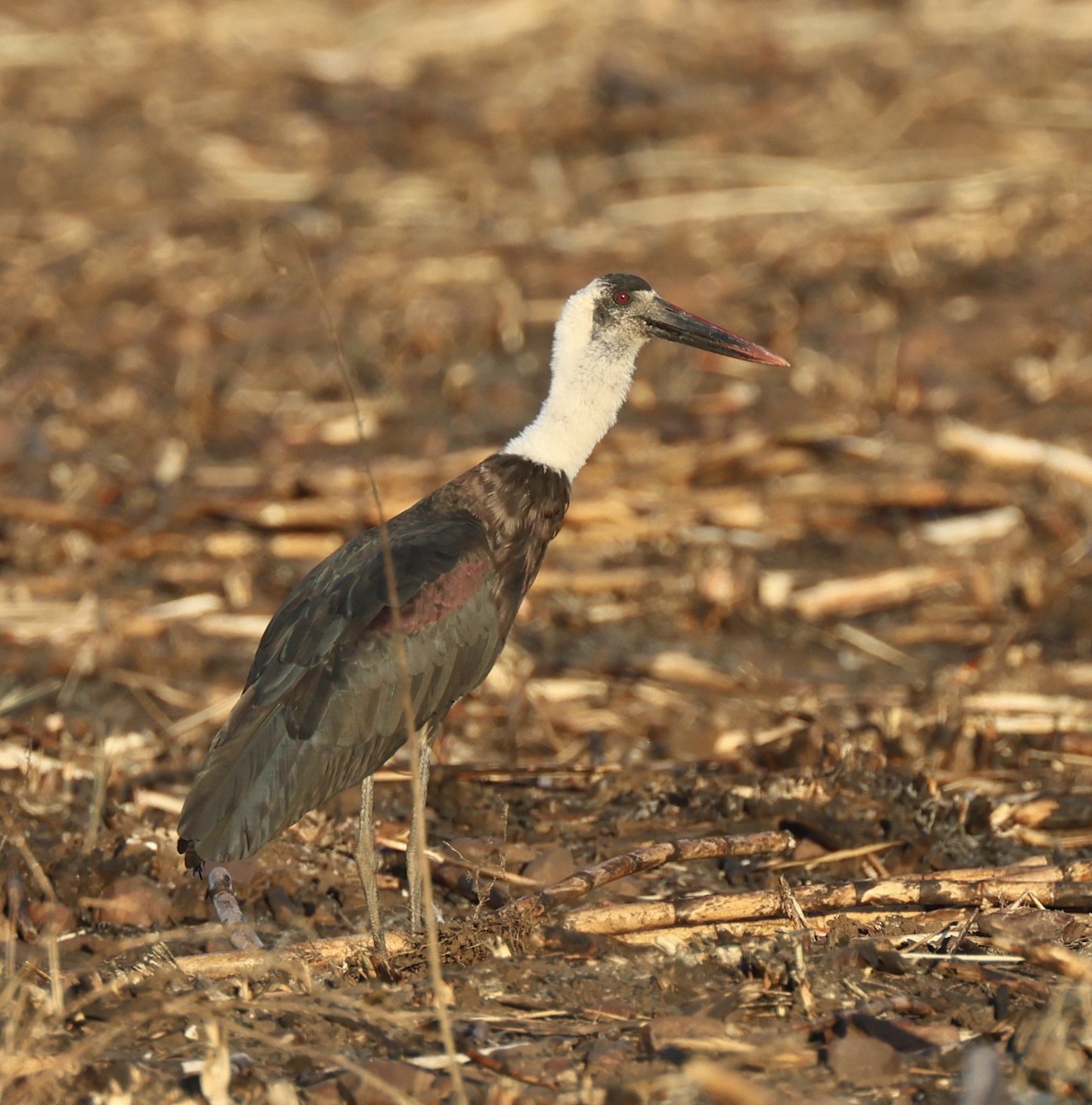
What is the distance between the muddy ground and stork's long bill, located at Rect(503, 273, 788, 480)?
2.80ft

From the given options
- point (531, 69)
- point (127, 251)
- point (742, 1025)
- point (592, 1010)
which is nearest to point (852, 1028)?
point (742, 1025)

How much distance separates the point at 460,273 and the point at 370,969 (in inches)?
269

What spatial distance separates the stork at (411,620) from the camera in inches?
192

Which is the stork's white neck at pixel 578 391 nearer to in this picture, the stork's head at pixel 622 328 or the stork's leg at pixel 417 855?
the stork's head at pixel 622 328

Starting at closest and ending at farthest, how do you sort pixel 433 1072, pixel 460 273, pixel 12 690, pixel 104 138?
pixel 433 1072 → pixel 12 690 → pixel 460 273 → pixel 104 138

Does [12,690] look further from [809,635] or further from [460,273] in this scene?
[460,273]

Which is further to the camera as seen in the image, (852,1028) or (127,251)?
(127,251)

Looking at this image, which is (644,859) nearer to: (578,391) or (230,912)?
(230,912)

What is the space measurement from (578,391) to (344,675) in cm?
134

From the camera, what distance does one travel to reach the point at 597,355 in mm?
5836

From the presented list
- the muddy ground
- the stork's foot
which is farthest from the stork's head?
the stork's foot

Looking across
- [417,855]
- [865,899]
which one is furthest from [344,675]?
[865,899]

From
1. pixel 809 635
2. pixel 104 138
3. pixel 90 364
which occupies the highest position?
pixel 104 138

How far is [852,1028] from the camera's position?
4258mm
